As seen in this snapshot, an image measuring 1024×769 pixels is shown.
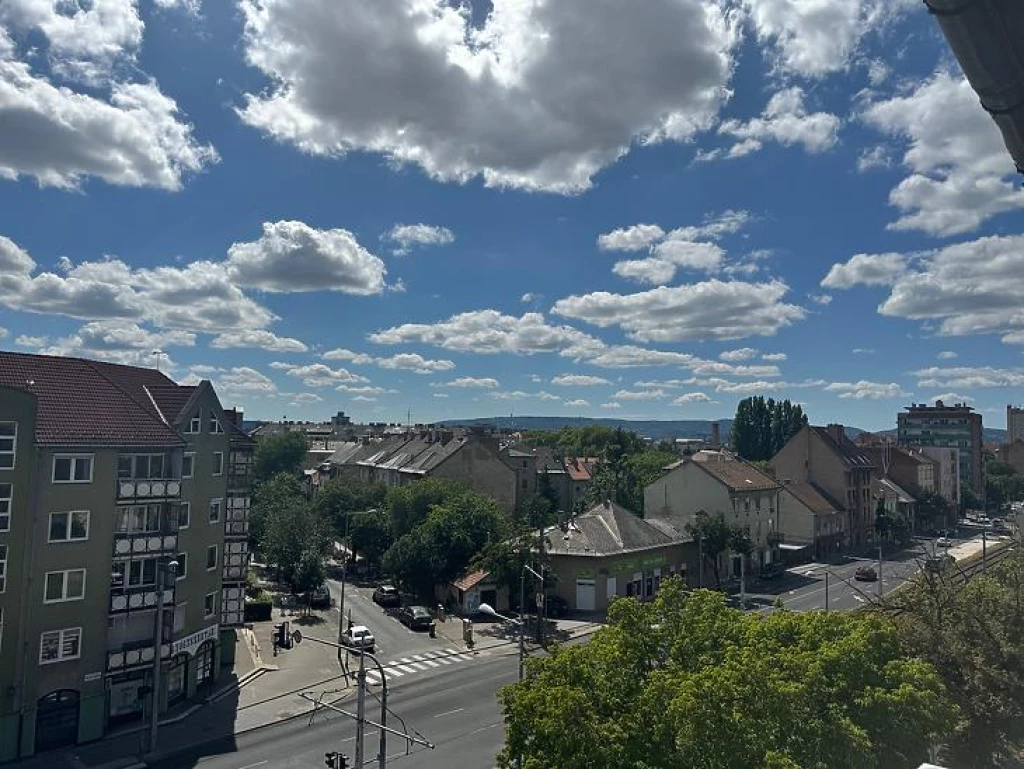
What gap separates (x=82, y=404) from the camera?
37938mm

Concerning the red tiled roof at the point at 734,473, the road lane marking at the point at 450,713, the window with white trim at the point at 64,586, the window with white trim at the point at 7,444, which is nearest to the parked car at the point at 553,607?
the road lane marking at the point at 450,713

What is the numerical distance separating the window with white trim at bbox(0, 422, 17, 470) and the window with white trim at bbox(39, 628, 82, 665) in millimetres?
8100

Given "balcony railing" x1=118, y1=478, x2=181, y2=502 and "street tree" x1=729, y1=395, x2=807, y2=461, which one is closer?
"balcony railing" x1=118, y1=478, x2=181, y2=502

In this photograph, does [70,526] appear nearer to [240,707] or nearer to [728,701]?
[240,707]

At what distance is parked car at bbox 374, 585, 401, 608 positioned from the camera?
62875 mm

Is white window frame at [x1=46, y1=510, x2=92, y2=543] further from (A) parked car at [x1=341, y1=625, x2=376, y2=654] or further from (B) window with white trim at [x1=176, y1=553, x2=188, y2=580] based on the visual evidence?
(A) parked car at [x1=341, y1=625, x2=376, y2=654]

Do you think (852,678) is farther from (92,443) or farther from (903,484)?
(903,484)

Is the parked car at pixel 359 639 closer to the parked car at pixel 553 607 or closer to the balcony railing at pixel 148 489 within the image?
the parked car at pixel 553 607

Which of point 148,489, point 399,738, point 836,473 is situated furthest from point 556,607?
point 836,473

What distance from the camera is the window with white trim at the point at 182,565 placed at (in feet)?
129

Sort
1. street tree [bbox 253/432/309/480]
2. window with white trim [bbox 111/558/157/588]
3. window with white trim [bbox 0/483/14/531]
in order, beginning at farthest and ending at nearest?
street tree [bbox 253/432/309/480] < window with white trim [bbox 111/558/157/588] < window with white trim [bbox 0/483/14/531]

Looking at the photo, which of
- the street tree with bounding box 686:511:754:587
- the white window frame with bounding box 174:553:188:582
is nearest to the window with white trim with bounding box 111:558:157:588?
the white window frame with bounding box 174:553:188:582

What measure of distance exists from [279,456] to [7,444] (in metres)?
108

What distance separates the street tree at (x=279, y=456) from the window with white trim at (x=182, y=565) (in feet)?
328
